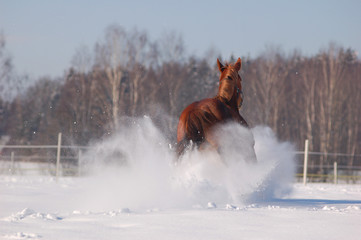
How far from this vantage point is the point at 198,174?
817 centimetres

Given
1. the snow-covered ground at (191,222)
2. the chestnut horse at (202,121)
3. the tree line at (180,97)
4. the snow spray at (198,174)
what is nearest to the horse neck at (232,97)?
the chestnut horse at (202,121)

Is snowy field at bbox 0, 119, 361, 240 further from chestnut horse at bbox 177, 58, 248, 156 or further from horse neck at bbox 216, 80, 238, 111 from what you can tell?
horse neck at bbox 216, 80, 238, 111

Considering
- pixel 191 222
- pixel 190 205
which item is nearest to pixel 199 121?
pixel 190 205

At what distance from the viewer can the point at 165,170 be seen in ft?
28.3

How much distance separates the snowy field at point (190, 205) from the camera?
555cm

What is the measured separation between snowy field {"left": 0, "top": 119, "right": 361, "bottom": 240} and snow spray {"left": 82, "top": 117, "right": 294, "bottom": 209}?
1 cm

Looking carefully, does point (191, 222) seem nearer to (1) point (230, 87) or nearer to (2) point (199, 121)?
(2) point (199, 121)

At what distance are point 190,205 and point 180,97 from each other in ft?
77.7

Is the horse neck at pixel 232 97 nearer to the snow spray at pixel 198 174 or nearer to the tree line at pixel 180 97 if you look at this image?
the snow spray at pixel 198 174

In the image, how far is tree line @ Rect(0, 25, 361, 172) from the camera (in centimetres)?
2839

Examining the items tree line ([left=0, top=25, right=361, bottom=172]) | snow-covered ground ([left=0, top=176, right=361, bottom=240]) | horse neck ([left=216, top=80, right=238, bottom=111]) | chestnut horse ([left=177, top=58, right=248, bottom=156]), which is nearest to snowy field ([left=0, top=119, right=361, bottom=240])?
snow-covered ground ([left=0, top=176, right=361, bottom=240])

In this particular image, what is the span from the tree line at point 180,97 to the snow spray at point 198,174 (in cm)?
1609

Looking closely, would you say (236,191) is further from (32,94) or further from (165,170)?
(32,94)

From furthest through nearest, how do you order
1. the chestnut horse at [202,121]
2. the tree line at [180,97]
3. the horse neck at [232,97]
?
the tree line at [180,97]
the horse neck at [232,97]
the chestnut horse at [202,121]
